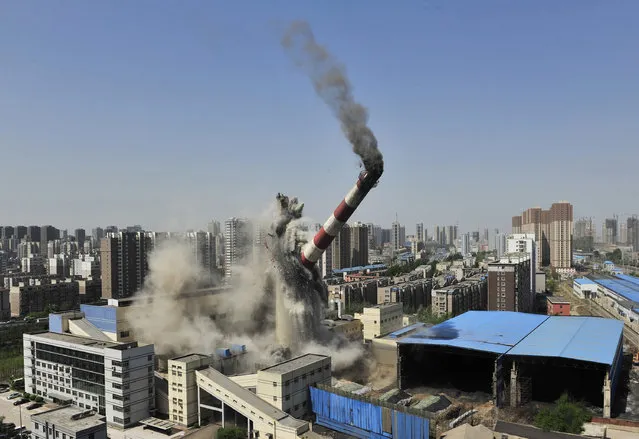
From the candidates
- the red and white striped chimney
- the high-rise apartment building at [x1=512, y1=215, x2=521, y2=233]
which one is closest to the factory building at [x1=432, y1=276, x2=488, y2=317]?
the red and white striped chimney

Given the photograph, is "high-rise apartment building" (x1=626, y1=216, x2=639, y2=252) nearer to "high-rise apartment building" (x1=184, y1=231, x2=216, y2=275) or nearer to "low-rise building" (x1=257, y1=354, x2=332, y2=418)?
"high-rise apartment building" (x1=184, y1=231, x2=216, y2=275)

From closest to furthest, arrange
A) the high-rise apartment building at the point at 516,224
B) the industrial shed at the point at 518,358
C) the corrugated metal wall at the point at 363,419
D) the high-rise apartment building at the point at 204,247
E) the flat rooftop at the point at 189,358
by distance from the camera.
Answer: the corrugated metal wall at the point at 363,419 < the flat rooftop at the point at 189,358 < the industrial shed at the point at 518,358 < the high-rise apartment building at the point at 204,247 < the high-rise apartment building at the point at 516,224

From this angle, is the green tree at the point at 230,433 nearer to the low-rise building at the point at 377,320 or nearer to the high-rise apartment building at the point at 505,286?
the low-rise building at the point at 377,320

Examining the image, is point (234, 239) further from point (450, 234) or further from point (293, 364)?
point (450, 234)

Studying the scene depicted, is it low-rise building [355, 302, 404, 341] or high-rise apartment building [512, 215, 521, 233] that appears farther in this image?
high-rise apartment building [512, 215, 521, 233]

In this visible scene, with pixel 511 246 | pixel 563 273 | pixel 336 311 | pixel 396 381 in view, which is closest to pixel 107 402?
pixel 396 381

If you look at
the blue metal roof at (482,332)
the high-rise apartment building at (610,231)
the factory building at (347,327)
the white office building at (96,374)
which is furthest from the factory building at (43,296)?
the high-rise apartment building at (610,231)

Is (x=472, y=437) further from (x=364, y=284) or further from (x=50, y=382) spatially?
(x=364, y=284)
